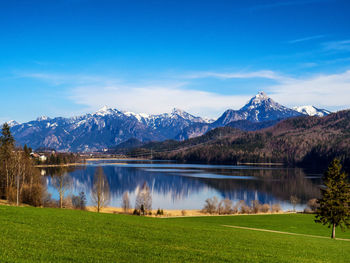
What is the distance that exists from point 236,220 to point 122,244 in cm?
3267

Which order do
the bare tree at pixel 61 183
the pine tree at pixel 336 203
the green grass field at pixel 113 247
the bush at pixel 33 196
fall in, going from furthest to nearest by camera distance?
the bare tree at pixel 61 183, the bush at pixel 33 196, the pine tree at pixel 336 203, the green grass field at pixel 113 247

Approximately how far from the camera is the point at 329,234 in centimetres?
3800

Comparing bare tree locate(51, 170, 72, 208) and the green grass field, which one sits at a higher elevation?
the green grass field

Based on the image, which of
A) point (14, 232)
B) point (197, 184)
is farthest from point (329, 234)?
point (197, 184)

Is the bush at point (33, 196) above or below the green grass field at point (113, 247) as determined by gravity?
below

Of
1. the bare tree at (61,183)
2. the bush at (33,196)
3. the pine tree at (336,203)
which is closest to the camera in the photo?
the pine tree at (336,203)

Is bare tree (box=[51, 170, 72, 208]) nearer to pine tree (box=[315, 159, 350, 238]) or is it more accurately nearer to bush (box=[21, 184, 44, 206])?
bush (box=[21, 184, 44, 206])

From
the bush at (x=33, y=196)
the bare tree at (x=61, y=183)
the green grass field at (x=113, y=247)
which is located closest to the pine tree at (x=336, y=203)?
the green grass field at (x=113, y=247)

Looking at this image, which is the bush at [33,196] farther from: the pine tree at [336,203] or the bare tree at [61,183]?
the pine tree at [336,203]

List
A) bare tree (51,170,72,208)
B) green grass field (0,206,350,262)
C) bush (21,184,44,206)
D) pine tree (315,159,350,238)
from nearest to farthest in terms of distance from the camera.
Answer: green grass field (0,206,350,262) < pine tree (315,159,350,238) < bush (21,184,44,206) < bare tree (51,170,72,208)


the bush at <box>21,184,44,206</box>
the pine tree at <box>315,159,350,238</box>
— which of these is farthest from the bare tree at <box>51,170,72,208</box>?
the pine tree at <box>315,159,350,238</box>

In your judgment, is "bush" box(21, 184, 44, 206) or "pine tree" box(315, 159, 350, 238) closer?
"pine tree" box(315, 159, 350, 238)

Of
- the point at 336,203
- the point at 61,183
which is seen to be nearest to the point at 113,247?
the point at 336,203

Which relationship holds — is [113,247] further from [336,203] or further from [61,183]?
[61,183]
